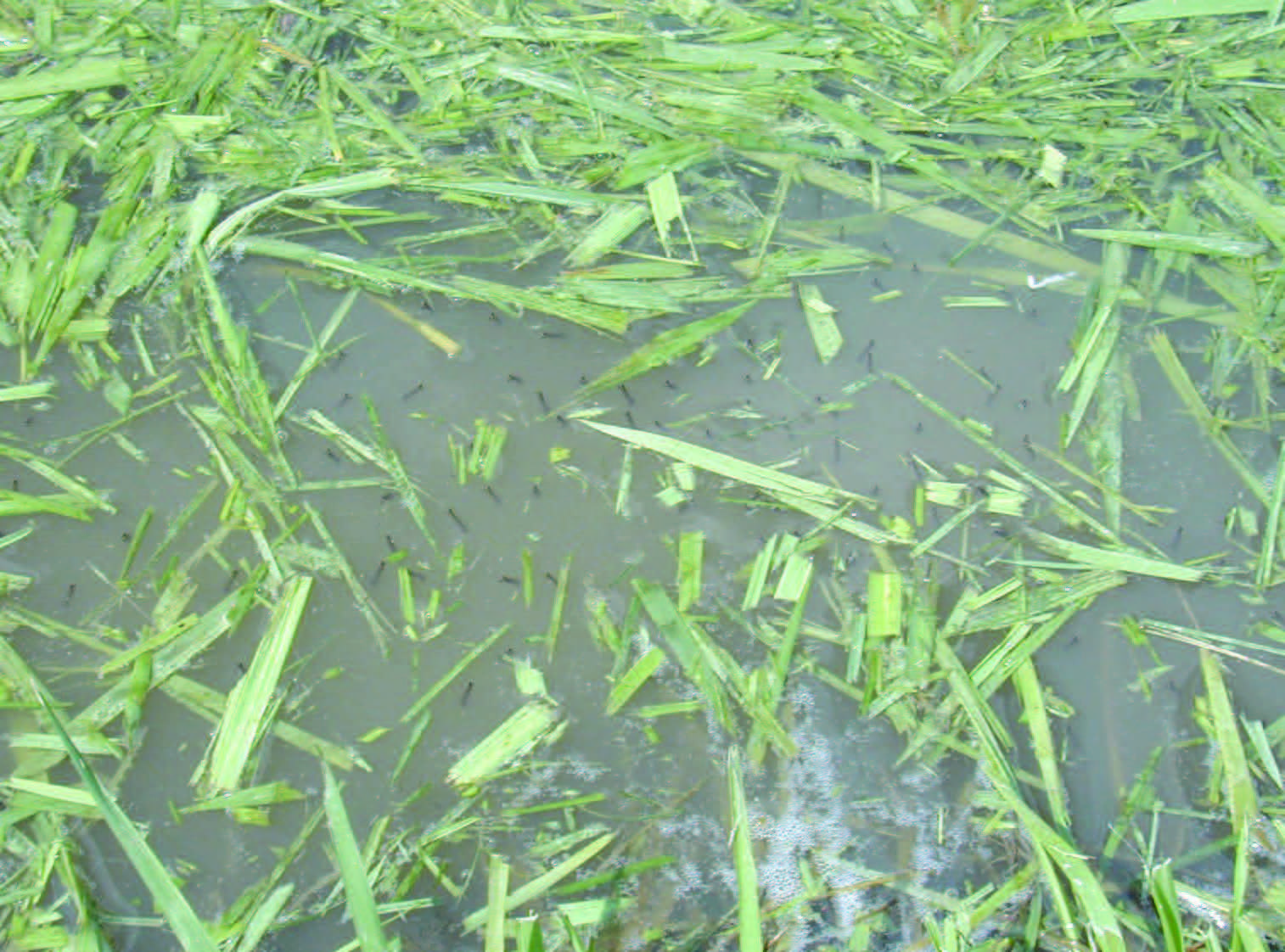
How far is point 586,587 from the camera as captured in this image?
2.37m

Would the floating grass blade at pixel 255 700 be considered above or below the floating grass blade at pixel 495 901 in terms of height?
above

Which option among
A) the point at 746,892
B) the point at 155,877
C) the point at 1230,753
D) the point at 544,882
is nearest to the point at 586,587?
the point at 544,882

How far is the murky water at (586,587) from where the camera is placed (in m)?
2.11

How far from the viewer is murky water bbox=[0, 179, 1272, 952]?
211 centimetres

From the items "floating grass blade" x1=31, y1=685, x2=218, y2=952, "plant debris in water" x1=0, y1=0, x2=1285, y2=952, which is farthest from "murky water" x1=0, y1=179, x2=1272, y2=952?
"floating grass blade" x1=31, y1=685, x2=218, y2=952

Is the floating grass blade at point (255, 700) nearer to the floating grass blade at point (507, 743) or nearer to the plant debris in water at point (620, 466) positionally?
the plant debris in water at point (620, 466)

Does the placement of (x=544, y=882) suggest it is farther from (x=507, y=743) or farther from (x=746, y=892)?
(x=746, y=892)

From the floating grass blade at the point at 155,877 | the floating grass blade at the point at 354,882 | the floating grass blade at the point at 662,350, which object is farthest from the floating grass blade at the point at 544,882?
Answer: the floating grass blade at the point at 662,350

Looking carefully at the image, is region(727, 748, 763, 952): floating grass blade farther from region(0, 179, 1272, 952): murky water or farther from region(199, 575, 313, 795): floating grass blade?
region(199, 575, 313, 795): floating grass blade

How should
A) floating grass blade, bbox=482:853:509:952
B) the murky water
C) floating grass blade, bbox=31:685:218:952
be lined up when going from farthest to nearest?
the murky water, floating grass blade, bbox=482:853:509:952, floating grass blade, bbox=31:685:218:952

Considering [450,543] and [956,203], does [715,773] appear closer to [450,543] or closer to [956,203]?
[450,543]

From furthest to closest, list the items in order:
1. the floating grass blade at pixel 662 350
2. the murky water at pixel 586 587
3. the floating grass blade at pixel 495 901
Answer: the floating grass blade at pixel 662 350 < the murky water at pixel 586 587 < the floating grass blade at pixel 495 901

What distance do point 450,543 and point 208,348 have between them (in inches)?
29.2

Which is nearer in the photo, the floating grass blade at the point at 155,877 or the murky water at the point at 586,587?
the floating grass blade at the point at 155,877
